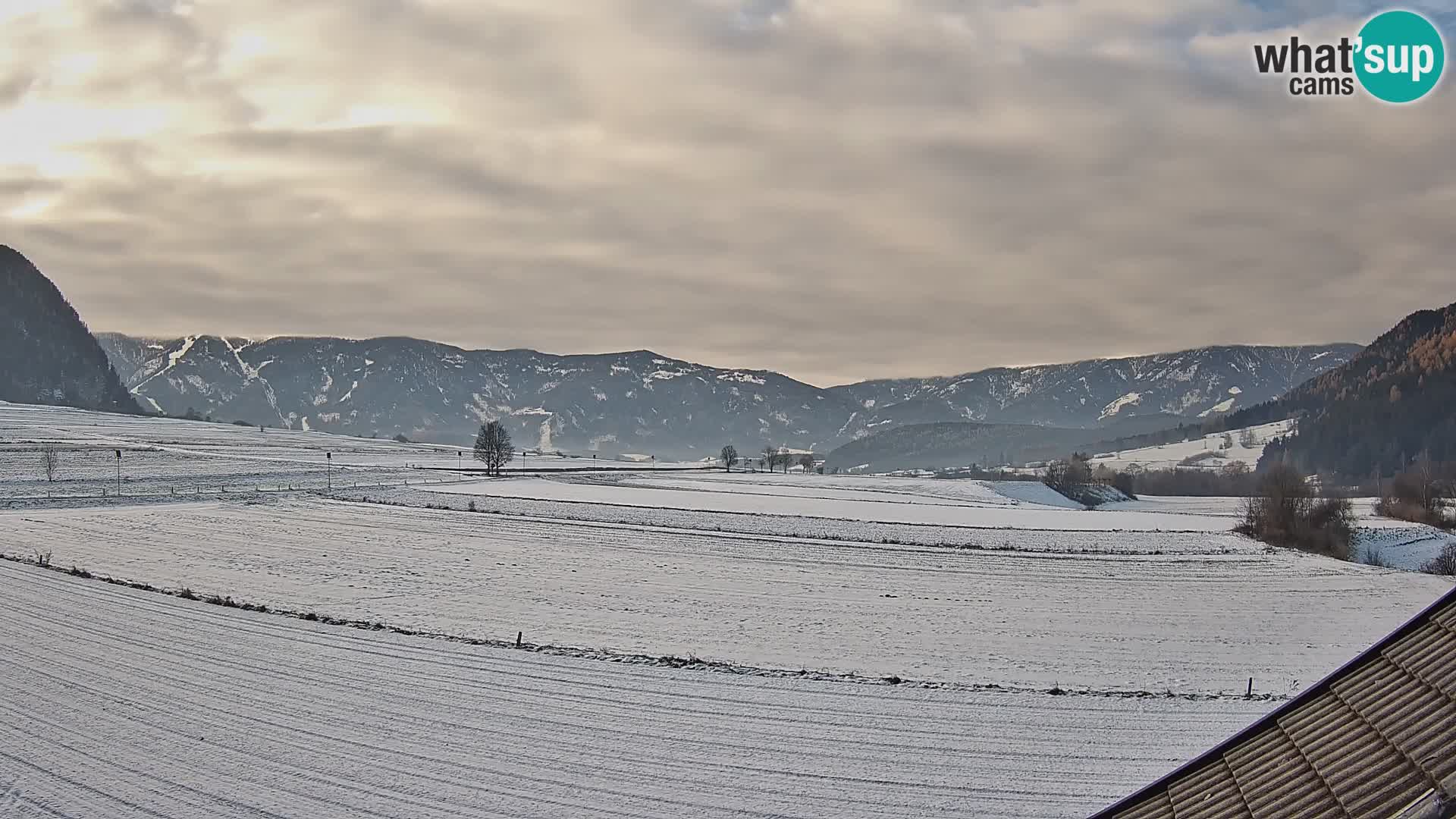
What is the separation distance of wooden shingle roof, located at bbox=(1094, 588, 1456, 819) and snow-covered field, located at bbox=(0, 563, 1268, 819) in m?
9.72

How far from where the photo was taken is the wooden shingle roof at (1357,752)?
14.3ft

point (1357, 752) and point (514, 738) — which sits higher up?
point (1357, 752)

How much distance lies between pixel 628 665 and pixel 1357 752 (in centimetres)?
2098

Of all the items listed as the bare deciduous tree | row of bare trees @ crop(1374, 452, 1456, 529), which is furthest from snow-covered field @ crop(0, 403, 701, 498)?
row of bare trees @ crop(1374, 452, 1456, 529)

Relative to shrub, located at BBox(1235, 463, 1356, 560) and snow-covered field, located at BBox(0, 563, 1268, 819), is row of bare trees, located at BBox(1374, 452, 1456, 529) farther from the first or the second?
snow-covered field, located at BBox(0, 563, 1268, 819)

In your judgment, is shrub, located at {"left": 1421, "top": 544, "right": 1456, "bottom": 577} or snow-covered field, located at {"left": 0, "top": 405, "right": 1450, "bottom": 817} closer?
snow-covered field, located at {"left": 0, "top": 405, "right": 1450, "bottom": 817}

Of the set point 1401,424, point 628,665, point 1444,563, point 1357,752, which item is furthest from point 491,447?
point 1401,424

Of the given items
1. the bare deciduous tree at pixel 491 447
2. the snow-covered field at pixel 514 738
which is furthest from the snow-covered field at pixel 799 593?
the bare deciduous tree at pixel 491 447

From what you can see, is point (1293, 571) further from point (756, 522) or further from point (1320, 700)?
point (1320, 700)

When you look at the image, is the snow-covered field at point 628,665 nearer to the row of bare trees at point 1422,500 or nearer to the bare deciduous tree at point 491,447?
the row of bare trees at point 1422,500

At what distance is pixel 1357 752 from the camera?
4855 millimetres

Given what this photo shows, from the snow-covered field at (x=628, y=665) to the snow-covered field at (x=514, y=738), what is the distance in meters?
0.08

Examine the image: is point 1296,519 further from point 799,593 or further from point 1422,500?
point 799,593

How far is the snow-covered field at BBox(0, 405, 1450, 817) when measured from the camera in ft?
52.0
